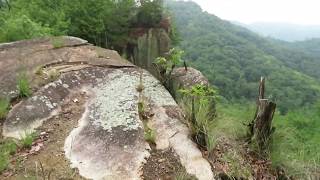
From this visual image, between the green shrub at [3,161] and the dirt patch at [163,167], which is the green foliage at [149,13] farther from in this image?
the green shrub at [3,161]

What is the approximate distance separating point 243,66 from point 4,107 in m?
59.0

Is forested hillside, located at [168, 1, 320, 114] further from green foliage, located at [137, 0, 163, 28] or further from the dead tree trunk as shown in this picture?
the dead tree trunk

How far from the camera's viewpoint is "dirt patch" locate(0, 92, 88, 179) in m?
4.92

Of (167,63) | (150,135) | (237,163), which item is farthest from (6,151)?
(167,63)

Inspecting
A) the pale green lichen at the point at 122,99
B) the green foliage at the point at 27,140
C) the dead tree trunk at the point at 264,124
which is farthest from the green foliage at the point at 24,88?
the dead tree trunk at the point at 264,124

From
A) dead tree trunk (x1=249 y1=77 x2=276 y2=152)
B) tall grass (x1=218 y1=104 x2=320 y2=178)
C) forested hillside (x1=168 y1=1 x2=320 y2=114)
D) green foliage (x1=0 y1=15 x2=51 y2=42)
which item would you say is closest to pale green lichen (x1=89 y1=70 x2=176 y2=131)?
tall grass (x1=218 y1=104 x2=320 y2=178)

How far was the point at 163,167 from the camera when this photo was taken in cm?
525

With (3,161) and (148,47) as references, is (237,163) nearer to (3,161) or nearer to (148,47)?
(3,161)

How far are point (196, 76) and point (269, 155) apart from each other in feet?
12.4

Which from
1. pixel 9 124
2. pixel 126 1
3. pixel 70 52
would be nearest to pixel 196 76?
pixel 70 52

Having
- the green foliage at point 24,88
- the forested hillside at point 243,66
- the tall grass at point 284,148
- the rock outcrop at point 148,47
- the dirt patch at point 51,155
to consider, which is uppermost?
the green foliage at point 24,88

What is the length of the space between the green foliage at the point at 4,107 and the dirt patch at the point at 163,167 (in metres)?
2.12

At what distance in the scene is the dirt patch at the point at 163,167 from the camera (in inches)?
199

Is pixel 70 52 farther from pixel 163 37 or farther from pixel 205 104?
pixel 163 37
